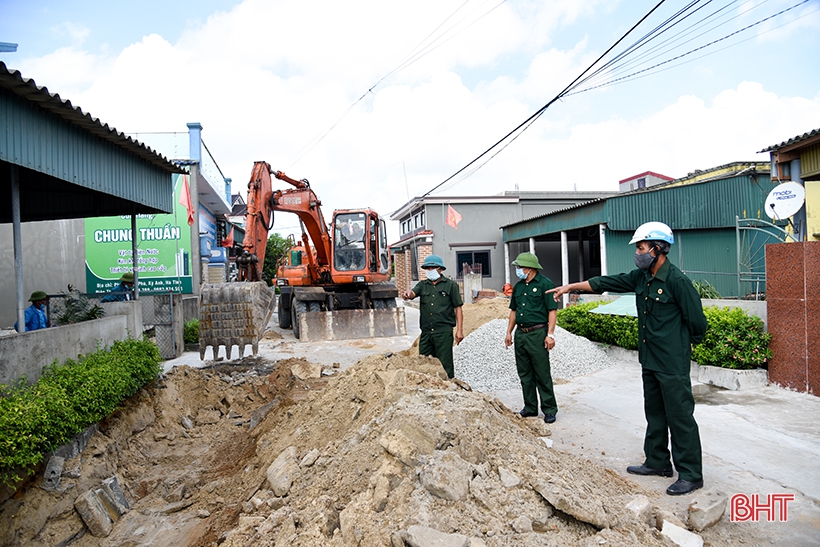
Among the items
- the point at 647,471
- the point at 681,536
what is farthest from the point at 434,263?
the point at 681,536

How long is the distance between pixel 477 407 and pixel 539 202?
2204 cm

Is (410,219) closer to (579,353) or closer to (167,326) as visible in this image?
(167,326)

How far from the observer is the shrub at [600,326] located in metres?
8.37

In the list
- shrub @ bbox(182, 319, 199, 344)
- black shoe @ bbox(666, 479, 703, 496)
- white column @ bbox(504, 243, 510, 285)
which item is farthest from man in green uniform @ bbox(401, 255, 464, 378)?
white column @ bbox(504, 243, 510, 285)

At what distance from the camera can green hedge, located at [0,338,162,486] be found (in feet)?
11.4

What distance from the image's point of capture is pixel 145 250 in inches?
701

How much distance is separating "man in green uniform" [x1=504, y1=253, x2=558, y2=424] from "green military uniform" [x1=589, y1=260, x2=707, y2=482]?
4.78 feet

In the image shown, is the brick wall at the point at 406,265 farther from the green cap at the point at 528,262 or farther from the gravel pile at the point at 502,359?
the green cap at the point at 528,262

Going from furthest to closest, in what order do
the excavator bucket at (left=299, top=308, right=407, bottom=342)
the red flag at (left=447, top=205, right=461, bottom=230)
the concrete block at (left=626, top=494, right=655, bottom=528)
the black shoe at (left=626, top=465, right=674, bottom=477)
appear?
the red flag at (left=447, top=205, right=461, bottom=230)
the excavator bucket at (left=299, top=308, right=407, bottom=342)
the black shoe at (left=626, top=465, right=674, bottom=477)
the concrete block at (left=626, top=494, right=655, bottom=528)

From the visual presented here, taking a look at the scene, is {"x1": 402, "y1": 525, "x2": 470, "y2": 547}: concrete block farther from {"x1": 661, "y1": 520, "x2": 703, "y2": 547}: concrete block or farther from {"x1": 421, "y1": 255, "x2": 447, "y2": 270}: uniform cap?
{"x1": 421, "y1": 255, "x2": 447, "y2": 270}: uniform cap

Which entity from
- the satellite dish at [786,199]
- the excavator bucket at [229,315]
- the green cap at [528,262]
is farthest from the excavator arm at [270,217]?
the satellite dish at [786,199]

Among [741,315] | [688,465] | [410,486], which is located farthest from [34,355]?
[741,315]

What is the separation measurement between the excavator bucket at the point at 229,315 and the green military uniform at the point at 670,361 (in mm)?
6610
